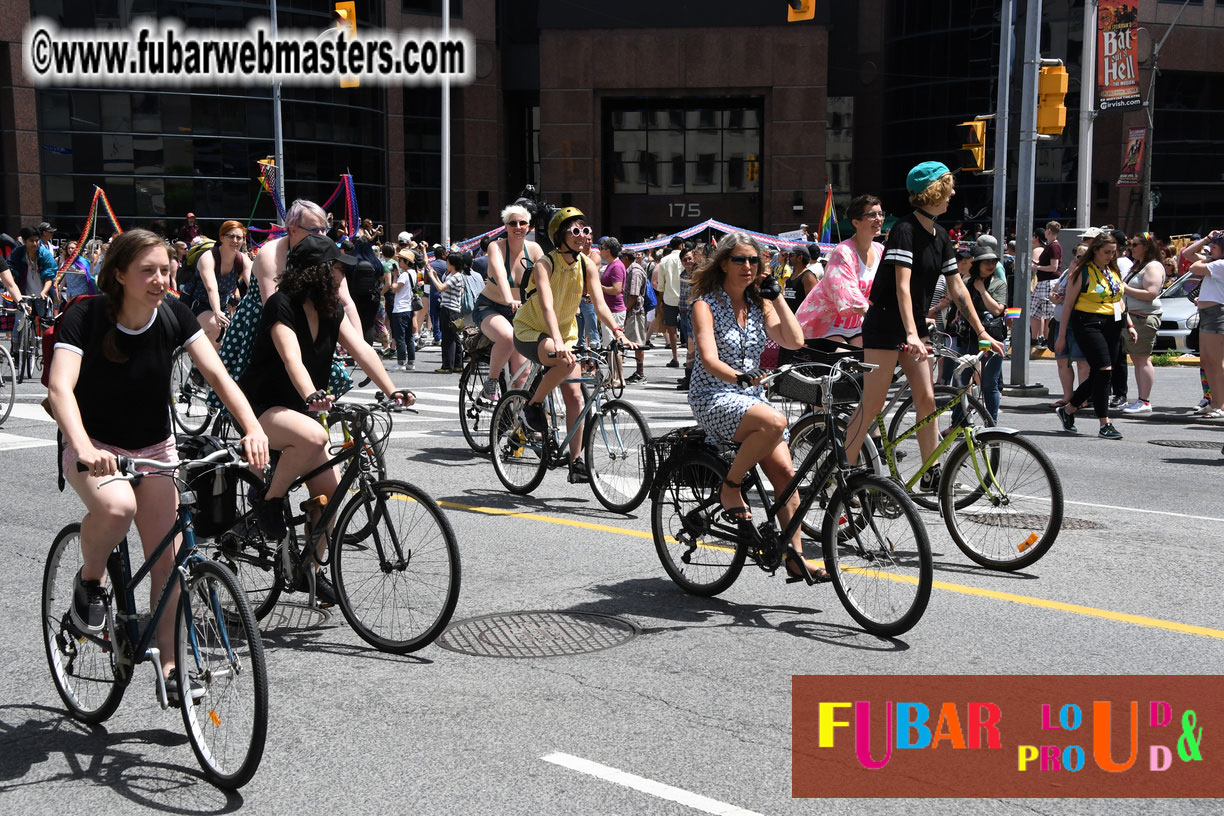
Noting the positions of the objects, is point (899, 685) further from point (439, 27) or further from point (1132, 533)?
point (439, 27)

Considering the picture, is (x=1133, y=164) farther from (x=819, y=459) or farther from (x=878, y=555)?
(x=878, y=555)

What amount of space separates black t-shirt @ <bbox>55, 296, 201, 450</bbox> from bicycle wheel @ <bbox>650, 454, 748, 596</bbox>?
8.44 ft

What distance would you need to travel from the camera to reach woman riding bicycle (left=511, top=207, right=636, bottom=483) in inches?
349

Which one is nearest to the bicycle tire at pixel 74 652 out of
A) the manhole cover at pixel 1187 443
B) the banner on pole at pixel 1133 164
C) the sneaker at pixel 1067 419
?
the manhole cover at pixel 1187 443

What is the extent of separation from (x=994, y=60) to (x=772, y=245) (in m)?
26.0

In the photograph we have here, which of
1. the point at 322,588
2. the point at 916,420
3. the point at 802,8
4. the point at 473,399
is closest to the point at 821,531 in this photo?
the point at 916,420

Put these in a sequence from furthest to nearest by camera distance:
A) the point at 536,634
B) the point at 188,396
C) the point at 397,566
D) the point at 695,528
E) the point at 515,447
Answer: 1. the point at 188,396
2. the point at 515,447
3. the point at 695,528
4. the point at 536,634
5. the point at 397,566

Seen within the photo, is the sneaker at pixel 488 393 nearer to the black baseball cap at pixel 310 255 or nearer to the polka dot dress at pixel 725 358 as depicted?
the polka dot dress at pixel 725 358

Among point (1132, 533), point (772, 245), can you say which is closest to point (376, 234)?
point (772, 245)

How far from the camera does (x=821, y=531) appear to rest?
6.16 meters

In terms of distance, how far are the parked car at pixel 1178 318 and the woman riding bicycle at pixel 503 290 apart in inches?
552

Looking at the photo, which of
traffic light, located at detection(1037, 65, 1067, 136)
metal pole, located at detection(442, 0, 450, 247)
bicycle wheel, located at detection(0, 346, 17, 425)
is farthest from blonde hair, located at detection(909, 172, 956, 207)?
metal pole, located at detection(442, 0, 450, 247)

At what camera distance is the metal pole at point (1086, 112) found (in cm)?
2106

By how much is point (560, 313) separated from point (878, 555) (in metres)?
4.12
